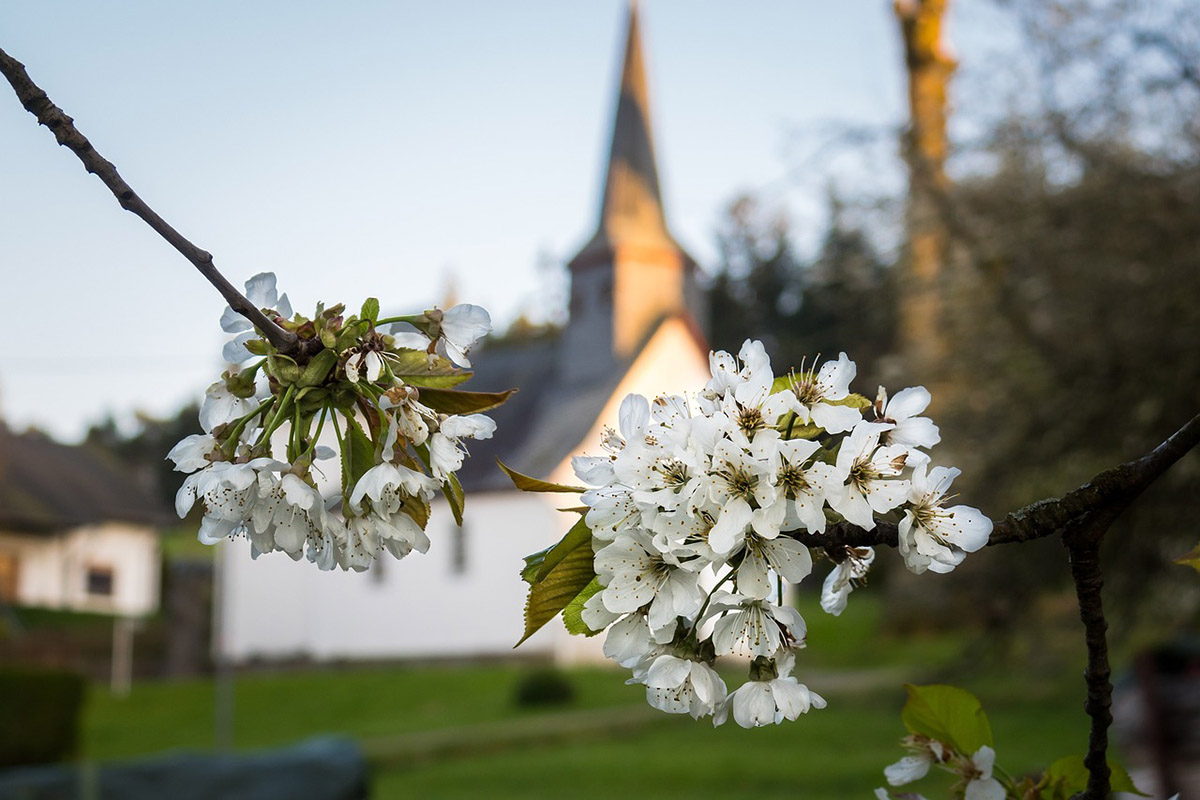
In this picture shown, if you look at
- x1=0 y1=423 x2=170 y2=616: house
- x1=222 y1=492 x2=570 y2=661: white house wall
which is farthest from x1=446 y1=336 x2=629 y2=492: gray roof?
x1=0 y1=423 x2=170 y2=616: house

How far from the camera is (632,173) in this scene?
19547 mm

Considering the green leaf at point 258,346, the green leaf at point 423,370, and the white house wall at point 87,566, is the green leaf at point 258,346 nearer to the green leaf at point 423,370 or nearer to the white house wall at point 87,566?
the green leaf at point 423,370

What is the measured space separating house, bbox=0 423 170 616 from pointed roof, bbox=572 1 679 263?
10.9 metres

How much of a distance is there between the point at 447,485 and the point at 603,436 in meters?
0.15

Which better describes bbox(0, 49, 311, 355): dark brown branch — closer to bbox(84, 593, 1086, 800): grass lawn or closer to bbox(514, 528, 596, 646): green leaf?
bbox(514, 528, 596, 646): green leaf

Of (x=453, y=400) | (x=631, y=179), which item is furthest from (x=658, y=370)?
(x=453, y=400)

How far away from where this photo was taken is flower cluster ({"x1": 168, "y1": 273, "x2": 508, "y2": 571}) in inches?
31.3

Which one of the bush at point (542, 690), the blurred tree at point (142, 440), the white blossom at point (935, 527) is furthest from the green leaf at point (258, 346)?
the blurred tree at point (142, 440)

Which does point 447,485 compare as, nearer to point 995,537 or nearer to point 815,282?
point 995,537

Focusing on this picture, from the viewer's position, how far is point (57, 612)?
20.6m

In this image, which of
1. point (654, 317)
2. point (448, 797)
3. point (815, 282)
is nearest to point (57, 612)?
point (654, 317)

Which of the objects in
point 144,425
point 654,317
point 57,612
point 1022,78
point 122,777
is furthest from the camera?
point 144,425

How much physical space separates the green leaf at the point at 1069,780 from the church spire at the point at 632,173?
18031mm

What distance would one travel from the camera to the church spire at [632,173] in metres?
19.2
